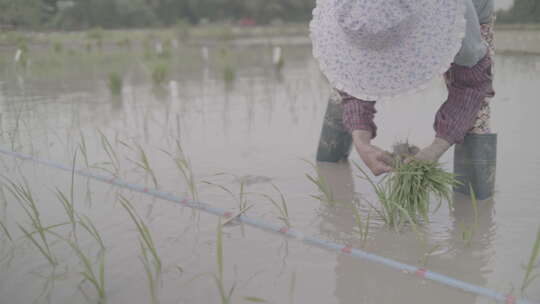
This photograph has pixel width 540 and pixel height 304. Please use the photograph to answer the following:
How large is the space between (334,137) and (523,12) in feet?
4.19

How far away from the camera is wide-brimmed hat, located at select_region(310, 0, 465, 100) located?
177 cm

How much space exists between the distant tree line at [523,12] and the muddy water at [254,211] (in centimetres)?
78

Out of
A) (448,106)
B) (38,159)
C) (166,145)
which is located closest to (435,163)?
(448,106)

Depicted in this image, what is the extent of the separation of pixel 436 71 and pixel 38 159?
2342 mm

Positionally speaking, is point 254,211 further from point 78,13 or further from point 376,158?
point 78,13

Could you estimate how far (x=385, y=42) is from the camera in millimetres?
1861

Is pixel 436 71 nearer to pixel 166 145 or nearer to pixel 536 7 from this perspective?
pixel 536 7

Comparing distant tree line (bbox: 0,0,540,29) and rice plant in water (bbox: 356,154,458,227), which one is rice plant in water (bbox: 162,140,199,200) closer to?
rice plant in water (bbox: 356,154,458,227)

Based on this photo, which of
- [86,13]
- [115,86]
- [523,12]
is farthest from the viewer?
[115,86]

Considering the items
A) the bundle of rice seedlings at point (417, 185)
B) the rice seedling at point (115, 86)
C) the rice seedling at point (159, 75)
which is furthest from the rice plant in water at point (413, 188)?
the rice seedling at point (159, 75)

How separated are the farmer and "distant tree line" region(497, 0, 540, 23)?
0.81 metres

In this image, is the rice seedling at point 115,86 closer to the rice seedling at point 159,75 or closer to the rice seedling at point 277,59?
the rice seedling at point 159,75

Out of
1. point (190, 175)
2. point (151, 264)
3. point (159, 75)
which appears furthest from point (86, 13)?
point (151, 264)

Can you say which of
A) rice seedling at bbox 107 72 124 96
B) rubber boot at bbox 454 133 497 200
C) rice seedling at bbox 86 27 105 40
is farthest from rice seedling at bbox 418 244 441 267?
rice seedling at bbox 86 27 105 40
